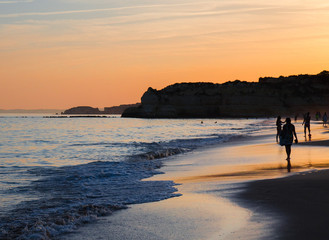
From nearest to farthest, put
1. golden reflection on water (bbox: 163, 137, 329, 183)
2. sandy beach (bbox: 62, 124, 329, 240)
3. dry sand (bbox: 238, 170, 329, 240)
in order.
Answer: dry sand (bbox: 238, 170, 329, 240) → sandy beach (bbox: 62, 124, 329, 240) → golden reflection on water (bbox: 163, 137, 329, 183)

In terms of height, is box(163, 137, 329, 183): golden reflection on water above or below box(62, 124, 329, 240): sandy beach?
below

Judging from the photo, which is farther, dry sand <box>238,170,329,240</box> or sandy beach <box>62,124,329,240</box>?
sandy beach <box>62,124,329,240</box>

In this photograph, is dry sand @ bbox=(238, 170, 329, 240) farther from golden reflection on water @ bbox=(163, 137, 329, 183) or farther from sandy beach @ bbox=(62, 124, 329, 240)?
golden reflection on water @ bbox=(163, 137, 329, 183)

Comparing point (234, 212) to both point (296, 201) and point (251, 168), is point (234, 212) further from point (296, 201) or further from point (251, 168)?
point (251, 168)

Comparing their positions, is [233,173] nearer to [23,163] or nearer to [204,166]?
[204,166]

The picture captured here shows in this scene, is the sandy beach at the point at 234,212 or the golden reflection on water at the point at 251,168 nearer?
the sandy beach at the point at 234,212

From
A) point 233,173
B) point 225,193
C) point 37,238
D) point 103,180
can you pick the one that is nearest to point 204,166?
point 233,173

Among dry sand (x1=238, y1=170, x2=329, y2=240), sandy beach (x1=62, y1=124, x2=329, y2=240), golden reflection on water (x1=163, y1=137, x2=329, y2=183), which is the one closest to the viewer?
dry sand (x1=238, y1=170, x2=329, y2=240)

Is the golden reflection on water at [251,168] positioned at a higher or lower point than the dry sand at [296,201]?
lower

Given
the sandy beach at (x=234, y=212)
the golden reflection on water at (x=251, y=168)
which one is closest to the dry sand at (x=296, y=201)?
the sandy beach at (x=234, y=212)

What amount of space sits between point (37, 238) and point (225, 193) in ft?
16.3

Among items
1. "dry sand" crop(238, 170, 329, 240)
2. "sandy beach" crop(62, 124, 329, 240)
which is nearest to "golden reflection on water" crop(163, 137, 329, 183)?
"sandy beach" crop(62, 124, 329, 240)

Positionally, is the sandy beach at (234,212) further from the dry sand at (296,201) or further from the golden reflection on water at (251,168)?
the golden reflection on water at (251,168)

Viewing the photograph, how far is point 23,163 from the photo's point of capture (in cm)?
2128
